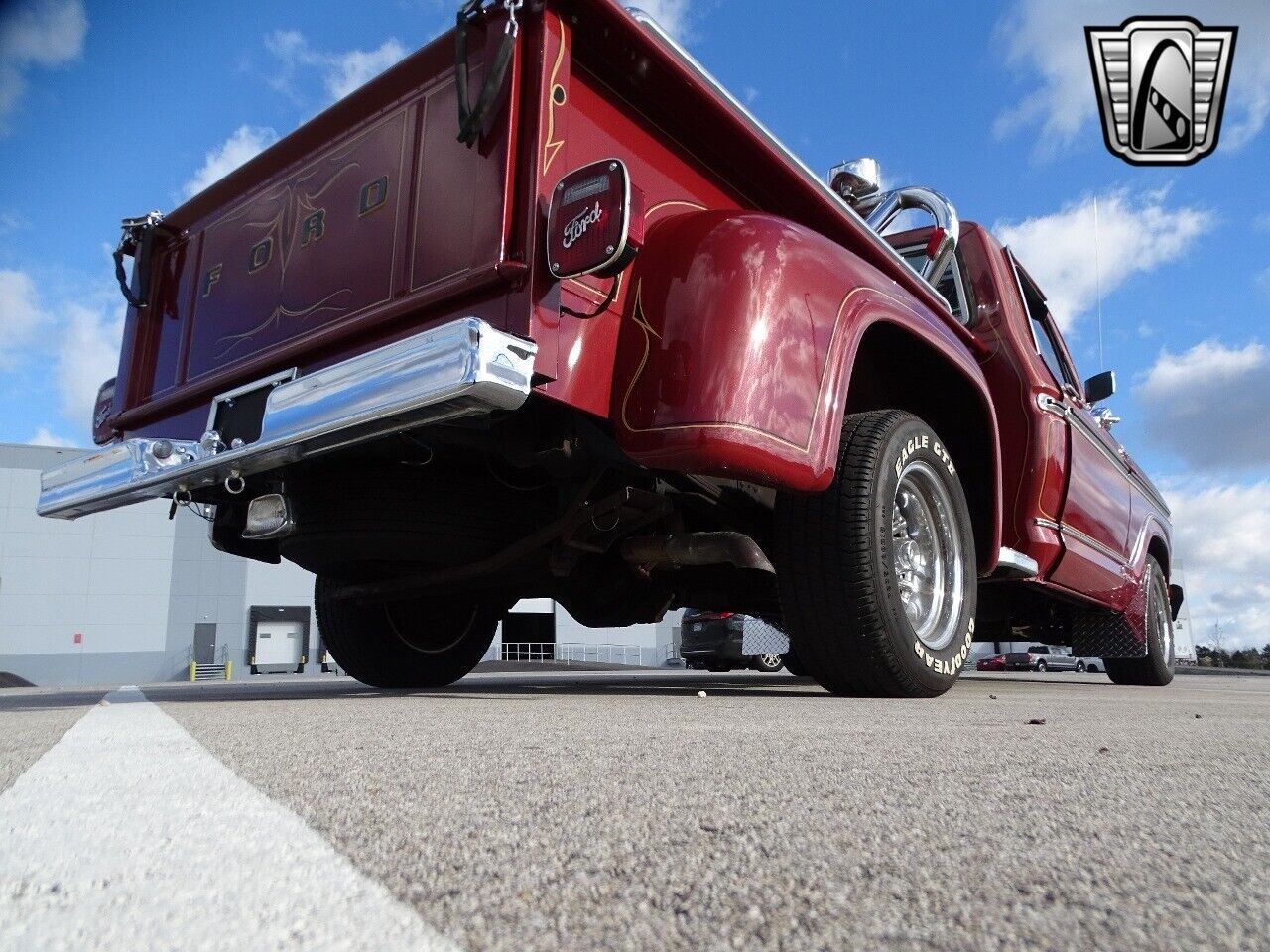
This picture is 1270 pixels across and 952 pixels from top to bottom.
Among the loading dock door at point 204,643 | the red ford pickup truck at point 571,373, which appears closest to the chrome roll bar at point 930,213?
the red ford pickup truck at point 571,373

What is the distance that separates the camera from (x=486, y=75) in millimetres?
2324

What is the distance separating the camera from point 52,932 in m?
0.59

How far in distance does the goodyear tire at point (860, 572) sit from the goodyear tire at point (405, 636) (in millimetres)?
1882

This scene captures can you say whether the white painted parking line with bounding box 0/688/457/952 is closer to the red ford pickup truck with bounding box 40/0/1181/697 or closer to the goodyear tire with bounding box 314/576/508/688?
the red ford pickup truck with bounding box 40/0/1181/697

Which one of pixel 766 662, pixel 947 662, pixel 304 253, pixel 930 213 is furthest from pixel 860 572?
pixel 766 662

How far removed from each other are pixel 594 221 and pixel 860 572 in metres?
1.28

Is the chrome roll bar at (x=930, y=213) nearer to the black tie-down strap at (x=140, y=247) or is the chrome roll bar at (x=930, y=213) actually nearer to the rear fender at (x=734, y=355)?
the rear fender at (x=734, y=355)

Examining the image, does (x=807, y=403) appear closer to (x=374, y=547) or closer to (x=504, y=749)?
(x=504, y=749)

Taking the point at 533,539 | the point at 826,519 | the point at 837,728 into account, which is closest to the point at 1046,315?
the point at 826,519

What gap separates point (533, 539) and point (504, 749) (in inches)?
55.5

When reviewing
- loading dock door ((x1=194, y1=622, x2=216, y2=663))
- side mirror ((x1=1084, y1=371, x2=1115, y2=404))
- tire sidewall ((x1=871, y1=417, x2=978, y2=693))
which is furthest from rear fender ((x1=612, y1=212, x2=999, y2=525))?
loading dock door ((x1=194, y1=622, x2=216, y2=663))

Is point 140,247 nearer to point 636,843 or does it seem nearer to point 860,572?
point 860,572

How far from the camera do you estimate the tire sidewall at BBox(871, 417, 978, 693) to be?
267cm

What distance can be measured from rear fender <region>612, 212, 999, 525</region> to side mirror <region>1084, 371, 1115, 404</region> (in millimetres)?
3190
